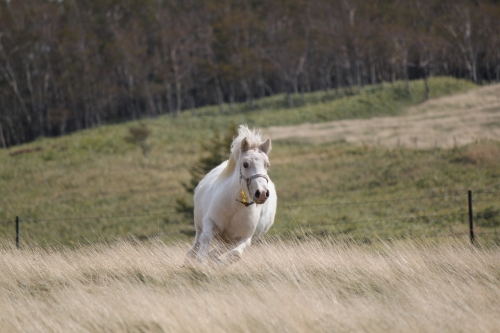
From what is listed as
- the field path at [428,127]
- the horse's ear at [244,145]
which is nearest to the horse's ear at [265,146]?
the horse's ear at [244,145]

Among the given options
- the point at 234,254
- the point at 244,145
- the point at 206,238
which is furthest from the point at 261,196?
the point at 206,238

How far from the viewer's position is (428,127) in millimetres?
50688

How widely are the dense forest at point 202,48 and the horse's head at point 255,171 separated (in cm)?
6486

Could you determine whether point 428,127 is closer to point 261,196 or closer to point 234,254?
point 234,254

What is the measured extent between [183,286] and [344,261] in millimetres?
1988

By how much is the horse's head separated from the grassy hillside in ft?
30.7

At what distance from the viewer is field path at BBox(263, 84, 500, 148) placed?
45.8m

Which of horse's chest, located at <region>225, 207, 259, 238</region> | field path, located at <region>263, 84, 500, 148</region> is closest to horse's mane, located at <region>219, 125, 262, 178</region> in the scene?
horse's chest, located at <region>225, 207, 259, 238</region>

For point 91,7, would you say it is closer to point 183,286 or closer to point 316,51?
point 316,51

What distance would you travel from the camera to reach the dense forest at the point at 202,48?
73.7 metres

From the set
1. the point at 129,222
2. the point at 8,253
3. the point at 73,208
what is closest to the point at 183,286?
the point at 8,253

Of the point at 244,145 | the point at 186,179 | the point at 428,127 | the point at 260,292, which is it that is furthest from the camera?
the point at 428,127

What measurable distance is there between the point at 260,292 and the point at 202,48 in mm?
80575

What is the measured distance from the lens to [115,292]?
20.2ft
